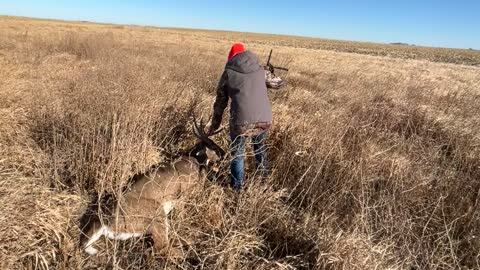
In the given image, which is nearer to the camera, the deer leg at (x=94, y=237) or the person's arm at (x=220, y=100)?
the deer leg at (x=94, y=237)

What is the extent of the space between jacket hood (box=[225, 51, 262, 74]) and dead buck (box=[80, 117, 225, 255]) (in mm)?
1073

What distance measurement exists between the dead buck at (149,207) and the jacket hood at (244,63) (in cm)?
107

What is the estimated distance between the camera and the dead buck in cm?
286

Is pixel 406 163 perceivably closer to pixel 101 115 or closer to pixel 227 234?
pixel 227 234

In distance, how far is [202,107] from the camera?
243 inches

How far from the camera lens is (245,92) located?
3.97m

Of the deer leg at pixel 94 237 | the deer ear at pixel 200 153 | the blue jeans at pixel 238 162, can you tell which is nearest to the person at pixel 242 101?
the blue jeans at pixel 238 162

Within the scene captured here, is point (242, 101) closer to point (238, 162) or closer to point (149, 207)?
point (238, 162)

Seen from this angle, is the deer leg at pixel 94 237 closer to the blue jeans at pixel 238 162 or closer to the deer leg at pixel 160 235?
the deer leg at pixel 160 235

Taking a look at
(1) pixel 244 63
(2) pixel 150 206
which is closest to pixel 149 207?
(2) pixel 150 206

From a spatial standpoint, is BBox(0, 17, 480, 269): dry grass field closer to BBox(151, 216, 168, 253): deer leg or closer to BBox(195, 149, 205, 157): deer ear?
BBox(151, 216, 168, 253): deer leg

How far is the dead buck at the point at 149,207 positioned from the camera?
286cm


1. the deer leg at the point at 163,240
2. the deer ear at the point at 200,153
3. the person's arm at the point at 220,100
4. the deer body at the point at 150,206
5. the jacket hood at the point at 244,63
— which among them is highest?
the jacket hood at the point at 244,63

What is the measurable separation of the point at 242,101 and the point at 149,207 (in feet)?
4.99
